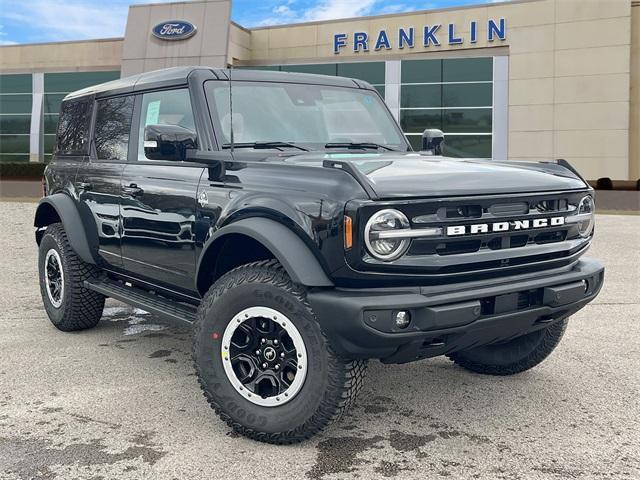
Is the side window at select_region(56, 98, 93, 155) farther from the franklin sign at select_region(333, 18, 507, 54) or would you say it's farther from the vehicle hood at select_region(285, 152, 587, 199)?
the franklin sign at select_region(333, 18, 507, 54)

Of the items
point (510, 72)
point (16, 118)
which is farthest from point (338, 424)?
point (16, 118)

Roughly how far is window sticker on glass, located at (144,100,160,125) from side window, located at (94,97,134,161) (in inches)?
10.7

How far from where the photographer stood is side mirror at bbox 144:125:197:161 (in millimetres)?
3834

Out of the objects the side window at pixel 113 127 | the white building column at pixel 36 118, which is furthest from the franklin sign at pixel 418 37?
the side window at pixel 113 127

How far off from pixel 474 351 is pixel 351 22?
114ft

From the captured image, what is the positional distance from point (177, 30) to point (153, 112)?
113ft

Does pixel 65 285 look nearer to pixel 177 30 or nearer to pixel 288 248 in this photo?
pixel 288 248

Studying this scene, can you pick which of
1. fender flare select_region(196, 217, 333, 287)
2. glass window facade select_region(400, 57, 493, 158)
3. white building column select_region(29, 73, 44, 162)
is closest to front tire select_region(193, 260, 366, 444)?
fender flare select_region(196, 217, 333, 287)

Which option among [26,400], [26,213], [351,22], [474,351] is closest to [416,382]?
[474,351]

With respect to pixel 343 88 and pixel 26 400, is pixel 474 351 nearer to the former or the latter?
pixel 343 88

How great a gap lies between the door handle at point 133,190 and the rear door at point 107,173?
124 millimetres

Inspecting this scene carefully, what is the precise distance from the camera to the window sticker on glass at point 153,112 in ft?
15.1

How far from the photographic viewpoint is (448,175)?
340cm

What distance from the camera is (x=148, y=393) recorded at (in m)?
4.21
